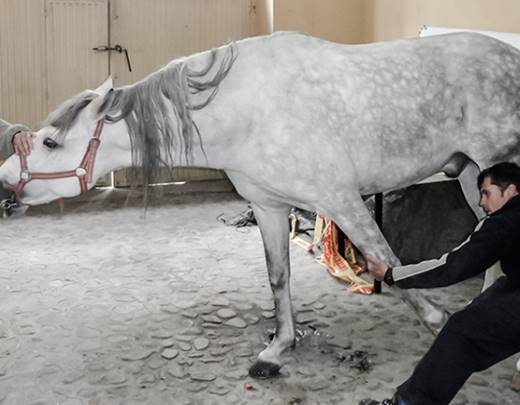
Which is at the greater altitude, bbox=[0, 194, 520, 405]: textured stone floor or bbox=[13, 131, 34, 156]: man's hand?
bbox=[13, 131, 34, 156]: man's hand

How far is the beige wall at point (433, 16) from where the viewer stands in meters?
4.32

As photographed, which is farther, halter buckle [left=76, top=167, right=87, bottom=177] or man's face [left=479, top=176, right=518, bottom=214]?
halter buckle [left=76, top=167, right=87, bottom=177]

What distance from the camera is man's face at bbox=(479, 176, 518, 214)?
89.7 inches

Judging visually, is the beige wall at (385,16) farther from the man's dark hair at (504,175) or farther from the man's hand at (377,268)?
the man's hand at (377,268)

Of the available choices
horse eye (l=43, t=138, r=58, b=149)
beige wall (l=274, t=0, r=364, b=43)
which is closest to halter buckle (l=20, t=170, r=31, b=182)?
horse eye (l=43, t=138, r=58, b=149)

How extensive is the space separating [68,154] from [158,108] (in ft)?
1.19

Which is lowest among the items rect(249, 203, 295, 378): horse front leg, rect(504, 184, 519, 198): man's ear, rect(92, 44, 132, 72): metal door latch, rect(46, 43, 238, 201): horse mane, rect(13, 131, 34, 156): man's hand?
rect(249, 203, 295, 378): horse front leg

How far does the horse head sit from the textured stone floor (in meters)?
0.47

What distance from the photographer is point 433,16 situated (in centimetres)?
501

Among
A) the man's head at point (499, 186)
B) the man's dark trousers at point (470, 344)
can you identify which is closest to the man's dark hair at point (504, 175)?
the man's head at point (499, 186)

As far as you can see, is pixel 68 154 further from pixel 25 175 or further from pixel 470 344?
pixel 470 344

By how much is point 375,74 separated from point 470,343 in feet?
3.45

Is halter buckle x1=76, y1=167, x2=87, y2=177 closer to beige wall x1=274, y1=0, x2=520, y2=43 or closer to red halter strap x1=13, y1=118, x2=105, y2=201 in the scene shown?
red halter strap x1=13, y1=118, x2=105, y2=201

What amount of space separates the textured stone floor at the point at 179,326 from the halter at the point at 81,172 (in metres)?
0.47
